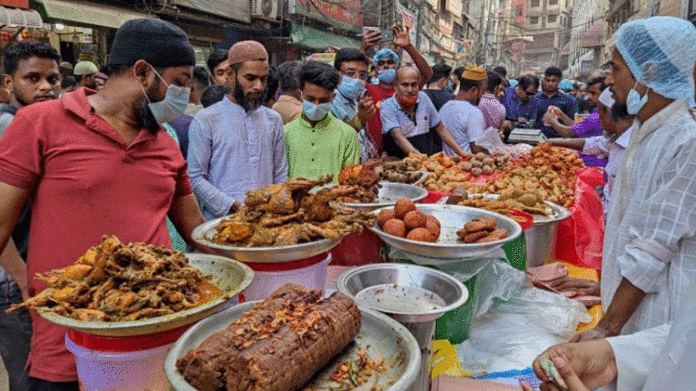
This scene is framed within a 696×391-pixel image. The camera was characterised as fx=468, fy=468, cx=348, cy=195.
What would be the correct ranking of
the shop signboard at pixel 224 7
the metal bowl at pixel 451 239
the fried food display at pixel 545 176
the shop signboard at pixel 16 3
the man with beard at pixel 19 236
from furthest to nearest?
the shop signboard at pixel 224 7
the shop signboard at pixel 16 3
the fried food display at pixel 545 176
the metal bowl at pixel 451 239
the man with beard at pixel 19 236

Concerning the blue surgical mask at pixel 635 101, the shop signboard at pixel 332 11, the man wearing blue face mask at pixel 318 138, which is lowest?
the man wearing blue face mask at pixel 318 138

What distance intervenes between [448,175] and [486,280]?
1.94 m

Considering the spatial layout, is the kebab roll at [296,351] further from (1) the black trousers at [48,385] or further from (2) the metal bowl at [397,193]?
(2) the metal bowl at [397,193]

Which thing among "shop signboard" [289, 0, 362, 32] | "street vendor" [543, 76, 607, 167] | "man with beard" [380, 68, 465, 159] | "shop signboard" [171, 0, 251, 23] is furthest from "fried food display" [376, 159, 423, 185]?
"shop signboard" [289, 0, 362, 32]

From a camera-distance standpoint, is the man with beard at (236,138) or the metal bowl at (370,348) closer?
the metal bowl at (370,348)

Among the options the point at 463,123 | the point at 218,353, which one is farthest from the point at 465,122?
the point at 218,353

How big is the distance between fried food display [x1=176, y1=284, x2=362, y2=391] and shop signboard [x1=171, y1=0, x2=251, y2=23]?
1327 centimetres

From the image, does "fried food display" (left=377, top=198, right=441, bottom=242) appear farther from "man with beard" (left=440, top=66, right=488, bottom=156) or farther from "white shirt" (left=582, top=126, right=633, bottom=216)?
"man with beard" (left=440, top=66, right=488, bottom=156)

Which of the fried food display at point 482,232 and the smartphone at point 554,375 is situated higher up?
A: the fried food display at point 482,232

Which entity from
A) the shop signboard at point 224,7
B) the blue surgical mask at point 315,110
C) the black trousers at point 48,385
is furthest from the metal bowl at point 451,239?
the shop signboard at point 224,7

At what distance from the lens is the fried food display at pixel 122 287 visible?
1311 mm

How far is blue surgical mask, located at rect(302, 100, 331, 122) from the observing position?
3475 mm

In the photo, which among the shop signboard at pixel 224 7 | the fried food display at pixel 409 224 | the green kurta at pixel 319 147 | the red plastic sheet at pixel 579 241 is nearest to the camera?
the fried food display at pixel 409 224

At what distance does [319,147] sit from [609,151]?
3.40 meters
